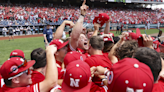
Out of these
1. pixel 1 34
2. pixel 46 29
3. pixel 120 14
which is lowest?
pixel 1 34

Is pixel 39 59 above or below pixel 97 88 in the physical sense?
above

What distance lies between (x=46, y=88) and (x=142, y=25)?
38.0m

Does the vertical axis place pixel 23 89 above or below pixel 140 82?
below

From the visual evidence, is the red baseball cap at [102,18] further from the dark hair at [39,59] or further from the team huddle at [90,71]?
the dark hair at [39,59]

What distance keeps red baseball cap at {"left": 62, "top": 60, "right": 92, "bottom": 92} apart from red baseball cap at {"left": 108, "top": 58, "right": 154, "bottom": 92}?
445mm

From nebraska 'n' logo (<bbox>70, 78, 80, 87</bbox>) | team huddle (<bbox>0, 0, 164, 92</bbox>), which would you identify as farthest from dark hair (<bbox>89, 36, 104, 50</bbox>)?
nebraska 'n' logo (<bbox>70, 78, 80, 87</bbox>)

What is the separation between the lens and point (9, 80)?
1776mm

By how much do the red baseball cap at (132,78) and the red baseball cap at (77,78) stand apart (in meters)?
0.44

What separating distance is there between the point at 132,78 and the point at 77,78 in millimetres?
673

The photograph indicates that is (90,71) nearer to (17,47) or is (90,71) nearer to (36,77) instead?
(36,77)

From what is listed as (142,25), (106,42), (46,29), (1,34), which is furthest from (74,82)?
(142,25)

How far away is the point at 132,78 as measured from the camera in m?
1.22

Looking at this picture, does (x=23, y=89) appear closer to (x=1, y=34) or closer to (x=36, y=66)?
(x=36, y=66)

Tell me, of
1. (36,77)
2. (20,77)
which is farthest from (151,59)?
(36,77)
